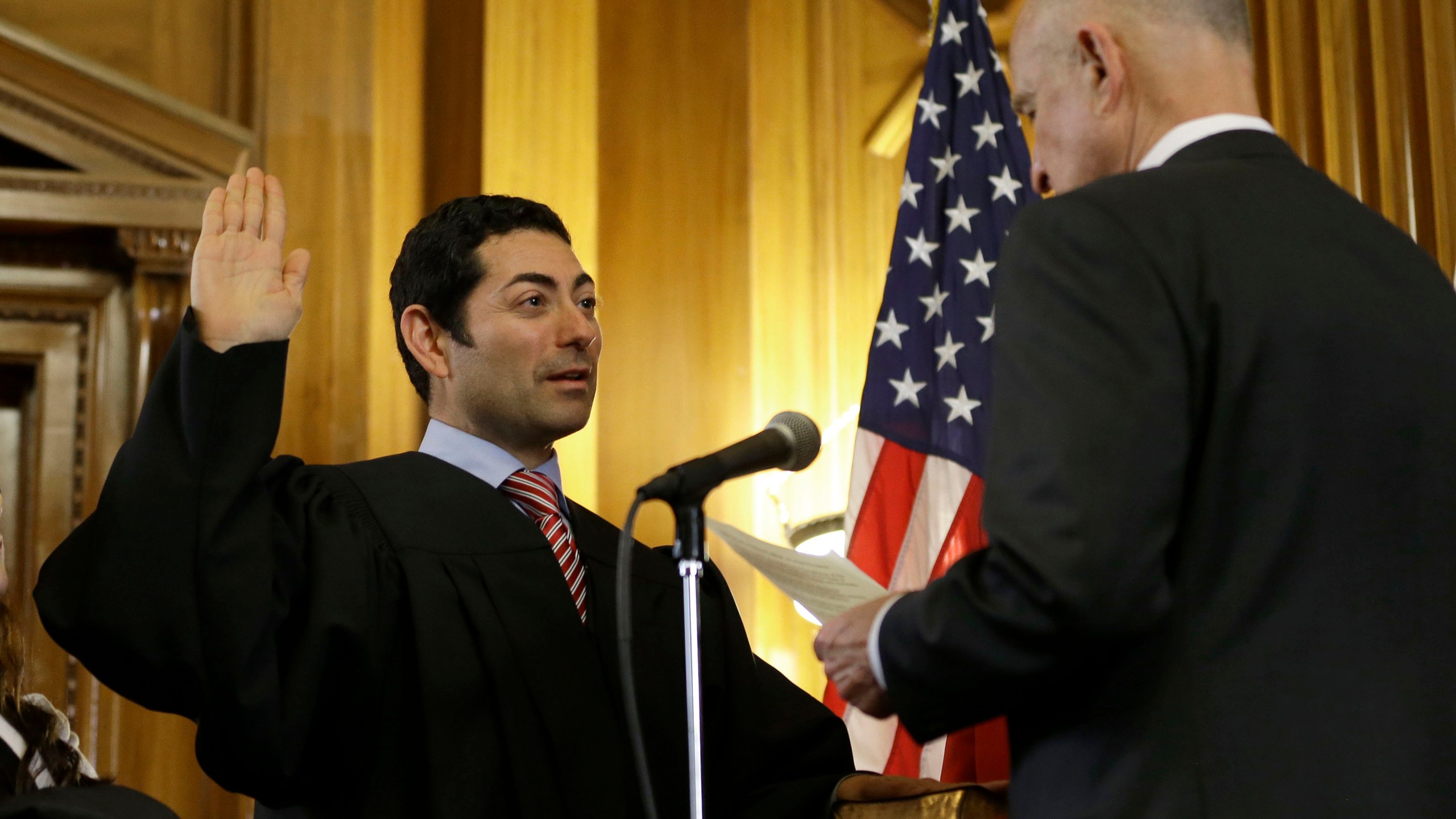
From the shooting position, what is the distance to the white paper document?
1.67 meters

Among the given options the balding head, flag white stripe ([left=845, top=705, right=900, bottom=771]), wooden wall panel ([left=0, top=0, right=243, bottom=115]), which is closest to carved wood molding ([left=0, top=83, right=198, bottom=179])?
wooden wall panel ([left=0, top=0, right=243, bottom=115])

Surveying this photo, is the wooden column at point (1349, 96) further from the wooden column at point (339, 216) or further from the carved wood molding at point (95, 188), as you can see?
the carved wood molding at point (95, 188)

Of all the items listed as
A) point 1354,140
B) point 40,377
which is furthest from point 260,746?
point 1354,140

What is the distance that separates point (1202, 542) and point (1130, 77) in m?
0.60

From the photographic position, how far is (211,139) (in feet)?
11.8

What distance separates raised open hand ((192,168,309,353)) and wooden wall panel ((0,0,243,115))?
80.1 inches

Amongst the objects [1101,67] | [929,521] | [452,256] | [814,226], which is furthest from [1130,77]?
[814,226]

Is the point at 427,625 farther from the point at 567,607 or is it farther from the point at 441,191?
the point at 441,191

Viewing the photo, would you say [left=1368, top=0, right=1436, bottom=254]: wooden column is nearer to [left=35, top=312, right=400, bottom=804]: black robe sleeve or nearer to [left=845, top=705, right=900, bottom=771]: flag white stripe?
[left=845, top=705, right=900, bottom=771]: flag white stripe

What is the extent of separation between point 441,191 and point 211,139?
64cm

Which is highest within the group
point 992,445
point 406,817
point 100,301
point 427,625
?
point 100,301

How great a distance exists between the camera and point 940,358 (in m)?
3.63

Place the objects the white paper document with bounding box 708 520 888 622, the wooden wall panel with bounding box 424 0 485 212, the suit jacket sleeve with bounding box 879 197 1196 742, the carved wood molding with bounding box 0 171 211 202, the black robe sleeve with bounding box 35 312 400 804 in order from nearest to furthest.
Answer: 1. the suit jacket sleeve with bounding box 879 197 1196 742
2. the white paper document with bounding box 708 520 888 622
3. the black robe sleeve with bounding box 35 312 400 804
4. the carved wood molding with bounding box 0 171 211 202
5. the wooden wall panel with bounding box 424 0 485 212

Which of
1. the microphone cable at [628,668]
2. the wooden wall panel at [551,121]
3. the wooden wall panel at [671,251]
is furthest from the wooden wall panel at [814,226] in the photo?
the microphone cable at [628,668]
